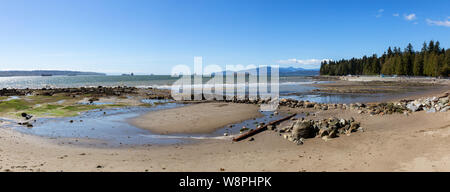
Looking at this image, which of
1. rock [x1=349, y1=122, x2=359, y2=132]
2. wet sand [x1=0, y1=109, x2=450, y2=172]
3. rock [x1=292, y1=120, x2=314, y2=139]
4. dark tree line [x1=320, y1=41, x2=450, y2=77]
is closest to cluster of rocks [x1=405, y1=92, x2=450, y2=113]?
wet sand [x1=0, y1=109, x2=450, y2=172]

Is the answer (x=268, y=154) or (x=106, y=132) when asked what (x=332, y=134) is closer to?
(x=268, y=154)

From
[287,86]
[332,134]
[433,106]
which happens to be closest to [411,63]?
[287,86]

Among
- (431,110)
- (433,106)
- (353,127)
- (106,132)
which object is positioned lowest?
(106,132)

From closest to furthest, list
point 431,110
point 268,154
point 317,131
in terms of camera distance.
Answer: point 268,154 < point 317,131 < point 431,110

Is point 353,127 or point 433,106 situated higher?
point 433,106

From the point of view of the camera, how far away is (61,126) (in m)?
17.7

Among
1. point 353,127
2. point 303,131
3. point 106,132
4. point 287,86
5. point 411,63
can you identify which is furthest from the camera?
point 411,63

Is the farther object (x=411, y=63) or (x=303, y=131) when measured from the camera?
(x=411, y=63)

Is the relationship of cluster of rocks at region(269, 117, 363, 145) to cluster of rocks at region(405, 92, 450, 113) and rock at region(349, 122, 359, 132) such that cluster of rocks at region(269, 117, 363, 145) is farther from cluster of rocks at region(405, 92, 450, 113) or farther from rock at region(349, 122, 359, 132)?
cluster of rocks at region(405, 92, 450, 113)

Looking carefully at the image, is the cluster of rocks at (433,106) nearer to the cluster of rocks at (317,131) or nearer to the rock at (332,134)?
the cluster of rocks at (317,131)
